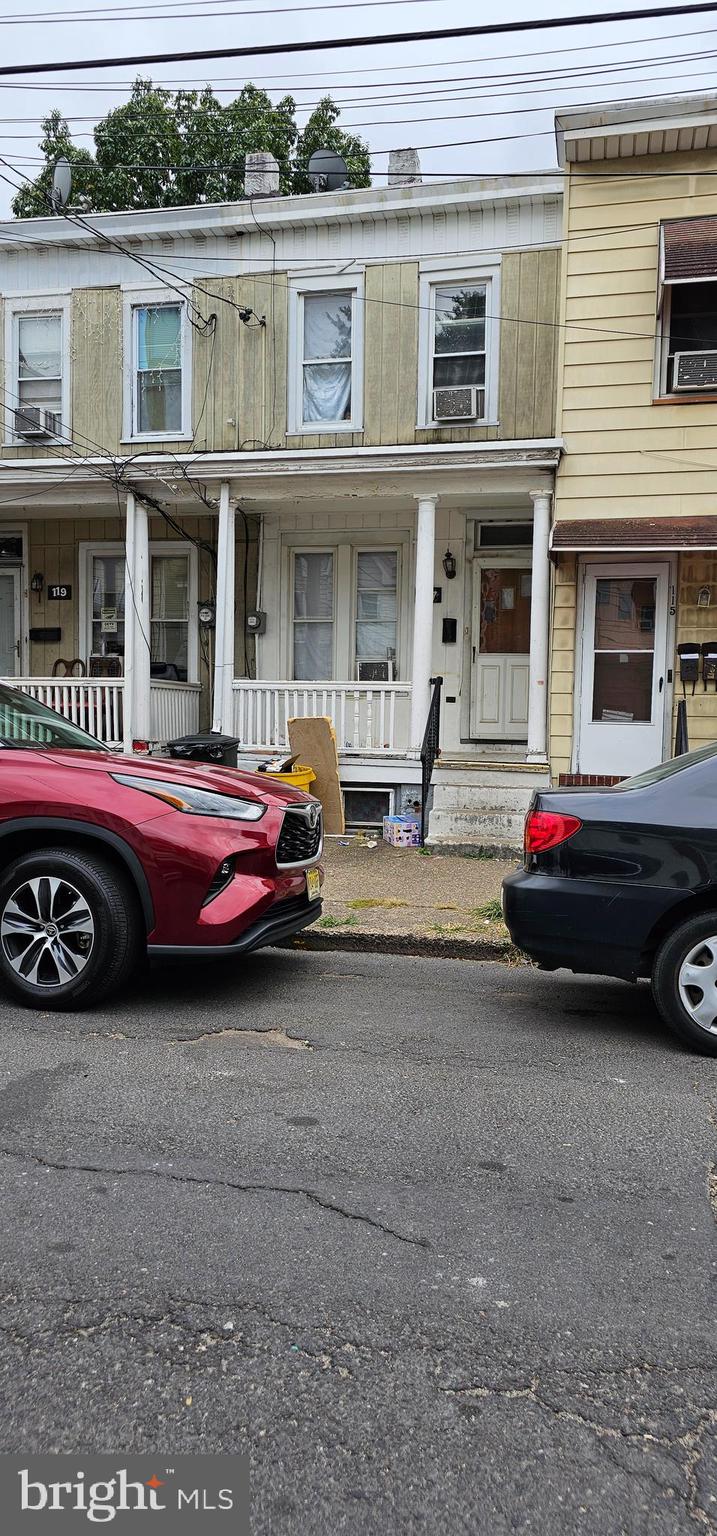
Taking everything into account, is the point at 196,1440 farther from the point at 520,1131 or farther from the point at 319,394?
the point at 319,394

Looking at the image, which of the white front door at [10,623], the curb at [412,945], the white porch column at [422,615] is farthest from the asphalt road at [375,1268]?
the white front door at [10,623]

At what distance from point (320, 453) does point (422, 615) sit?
219 cm

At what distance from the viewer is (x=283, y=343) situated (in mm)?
12266

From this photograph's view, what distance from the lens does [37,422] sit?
13.0 metres

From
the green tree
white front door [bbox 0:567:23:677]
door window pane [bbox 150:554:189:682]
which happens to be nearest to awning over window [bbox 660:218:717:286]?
door window pane [bbox 150:554:189:682]

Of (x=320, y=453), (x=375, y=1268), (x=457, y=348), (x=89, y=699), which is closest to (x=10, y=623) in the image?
(x=89, y=699)

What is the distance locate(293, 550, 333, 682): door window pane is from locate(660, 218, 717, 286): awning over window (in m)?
5.17

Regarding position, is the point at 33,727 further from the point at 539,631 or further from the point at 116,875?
the point at 539,631

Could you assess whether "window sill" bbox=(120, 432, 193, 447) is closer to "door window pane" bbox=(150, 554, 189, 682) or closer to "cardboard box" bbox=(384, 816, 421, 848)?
"door window pane" bbox=(150, 554, 189, 682)

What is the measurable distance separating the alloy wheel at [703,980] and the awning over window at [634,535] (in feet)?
21.7

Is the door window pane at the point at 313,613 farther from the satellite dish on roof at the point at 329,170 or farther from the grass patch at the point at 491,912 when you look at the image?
the grass patch at the point at 491,912

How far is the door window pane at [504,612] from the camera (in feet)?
41.5

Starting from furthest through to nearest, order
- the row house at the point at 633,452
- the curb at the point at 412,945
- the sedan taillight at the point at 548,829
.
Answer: the row house at the point at 633,452 → the curb at the point at 412,945 → the sedan taillight at the point at 548,829

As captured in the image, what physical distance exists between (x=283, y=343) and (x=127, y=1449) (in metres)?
12.1
